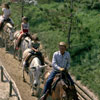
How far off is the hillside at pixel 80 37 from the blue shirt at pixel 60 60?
3270 millimetres

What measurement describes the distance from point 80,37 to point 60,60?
24.1ft

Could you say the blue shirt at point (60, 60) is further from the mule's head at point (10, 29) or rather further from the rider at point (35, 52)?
the mule's head at point (10, 29)

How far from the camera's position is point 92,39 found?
14969mm

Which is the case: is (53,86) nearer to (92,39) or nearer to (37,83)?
(37,83)

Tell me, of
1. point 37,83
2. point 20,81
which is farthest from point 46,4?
point 37,83

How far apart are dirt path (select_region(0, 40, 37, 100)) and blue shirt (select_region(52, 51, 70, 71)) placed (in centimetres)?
302

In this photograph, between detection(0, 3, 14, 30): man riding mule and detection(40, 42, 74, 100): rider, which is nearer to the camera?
detection(40, 42, 74, 100): rider

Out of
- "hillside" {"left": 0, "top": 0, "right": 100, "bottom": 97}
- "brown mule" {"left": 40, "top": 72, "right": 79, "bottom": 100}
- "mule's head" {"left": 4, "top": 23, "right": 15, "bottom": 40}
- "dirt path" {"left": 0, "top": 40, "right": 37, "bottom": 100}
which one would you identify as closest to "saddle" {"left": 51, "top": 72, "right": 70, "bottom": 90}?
"brown mule" {"left": 40, "top": 72, "right": 79, "bottom": 100}

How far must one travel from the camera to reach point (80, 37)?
15516mm

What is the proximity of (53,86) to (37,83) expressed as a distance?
5.34ft

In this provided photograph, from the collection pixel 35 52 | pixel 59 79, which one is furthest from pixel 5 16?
pixel 59 79

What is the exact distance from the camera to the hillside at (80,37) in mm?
12570

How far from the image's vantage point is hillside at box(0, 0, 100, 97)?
41.2 feet

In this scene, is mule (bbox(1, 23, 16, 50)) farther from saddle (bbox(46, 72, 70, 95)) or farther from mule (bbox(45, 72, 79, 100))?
saddle (bbox(46, 72, 70, 95))
